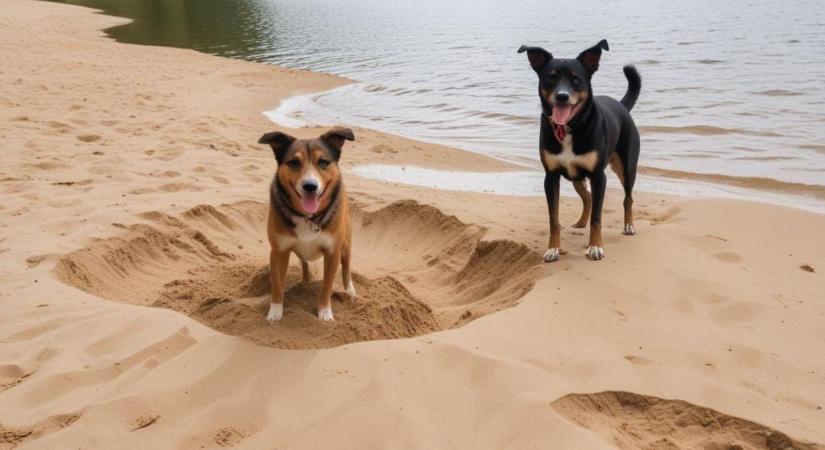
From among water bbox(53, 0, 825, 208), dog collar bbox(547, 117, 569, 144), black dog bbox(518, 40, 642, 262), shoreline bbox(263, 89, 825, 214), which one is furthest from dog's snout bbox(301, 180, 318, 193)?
water bbox(53, 0, 825, 208)

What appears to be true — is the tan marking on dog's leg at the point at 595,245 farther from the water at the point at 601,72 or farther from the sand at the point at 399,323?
the water at the point at 601,72

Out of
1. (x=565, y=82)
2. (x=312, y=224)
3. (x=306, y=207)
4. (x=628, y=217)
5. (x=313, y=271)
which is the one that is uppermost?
(x=565, y=82)

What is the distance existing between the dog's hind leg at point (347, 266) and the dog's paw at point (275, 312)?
614mm

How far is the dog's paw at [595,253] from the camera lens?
18.1ft

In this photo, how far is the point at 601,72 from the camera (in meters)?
17.7

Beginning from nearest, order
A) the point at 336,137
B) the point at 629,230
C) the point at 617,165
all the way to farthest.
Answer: the point at 336,137 < the point at 629,230 < the point at 617,165

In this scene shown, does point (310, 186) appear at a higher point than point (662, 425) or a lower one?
higher

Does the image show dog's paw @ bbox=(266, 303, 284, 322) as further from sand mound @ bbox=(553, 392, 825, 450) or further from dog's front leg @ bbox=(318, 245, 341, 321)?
sand mound @ bbox=(553, 392, 825, 450)

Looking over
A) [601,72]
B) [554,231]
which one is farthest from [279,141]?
[601,72]

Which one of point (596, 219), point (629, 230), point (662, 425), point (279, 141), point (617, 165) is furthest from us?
point (617, 165)

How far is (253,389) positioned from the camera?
356cm

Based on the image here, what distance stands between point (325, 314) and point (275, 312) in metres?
0.33

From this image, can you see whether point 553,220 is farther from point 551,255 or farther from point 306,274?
point 306,274

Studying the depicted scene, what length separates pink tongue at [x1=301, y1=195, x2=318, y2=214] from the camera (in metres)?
3.97
